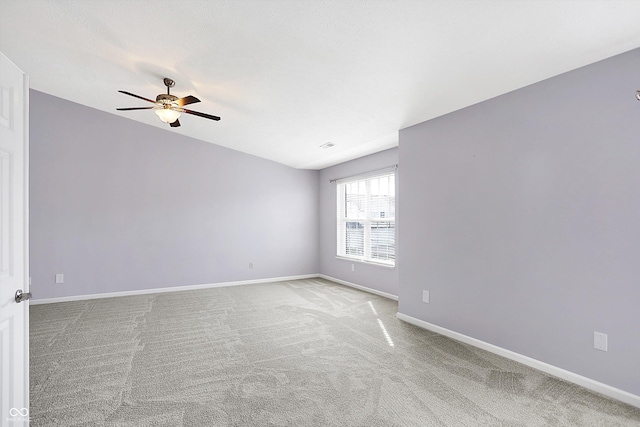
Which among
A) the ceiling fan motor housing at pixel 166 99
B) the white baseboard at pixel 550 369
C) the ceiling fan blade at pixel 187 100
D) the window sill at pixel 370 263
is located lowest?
the white baseboard at pixel 550 369

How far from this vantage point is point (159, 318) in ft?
13.3

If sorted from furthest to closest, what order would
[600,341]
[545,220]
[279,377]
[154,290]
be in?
[154,290] < [545,220] < [279,377] < [600,341]

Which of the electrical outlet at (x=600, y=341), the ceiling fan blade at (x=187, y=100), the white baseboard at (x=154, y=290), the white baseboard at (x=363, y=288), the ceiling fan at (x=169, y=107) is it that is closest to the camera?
the electrical outlet at (x=600, y=341)

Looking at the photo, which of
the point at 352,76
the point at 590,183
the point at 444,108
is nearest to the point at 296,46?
the point at 352,76

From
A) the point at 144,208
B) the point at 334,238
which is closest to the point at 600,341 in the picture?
the point at 334,238

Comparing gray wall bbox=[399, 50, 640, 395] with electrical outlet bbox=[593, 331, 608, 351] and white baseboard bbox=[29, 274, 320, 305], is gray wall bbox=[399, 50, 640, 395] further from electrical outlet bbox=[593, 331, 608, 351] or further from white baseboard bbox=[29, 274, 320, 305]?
white baseboard bbox=[29, 274, 320, 305]

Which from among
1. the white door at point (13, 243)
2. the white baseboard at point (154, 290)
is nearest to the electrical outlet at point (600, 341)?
the white door at point (13, 243)

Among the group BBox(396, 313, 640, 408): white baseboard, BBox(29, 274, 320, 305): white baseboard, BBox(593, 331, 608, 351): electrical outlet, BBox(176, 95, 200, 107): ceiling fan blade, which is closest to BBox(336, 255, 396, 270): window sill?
BBox(29, 274, 320, 305): white baseboard

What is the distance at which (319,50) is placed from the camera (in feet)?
8.57

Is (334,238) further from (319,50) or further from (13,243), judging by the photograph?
(13,243)

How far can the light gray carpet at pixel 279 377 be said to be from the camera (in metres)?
2.05

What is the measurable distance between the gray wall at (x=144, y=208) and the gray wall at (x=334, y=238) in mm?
500

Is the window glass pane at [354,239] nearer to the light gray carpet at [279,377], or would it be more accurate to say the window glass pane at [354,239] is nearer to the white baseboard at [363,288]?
the white baseboard at [363,288]

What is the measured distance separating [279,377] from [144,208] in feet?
A: 13.7
